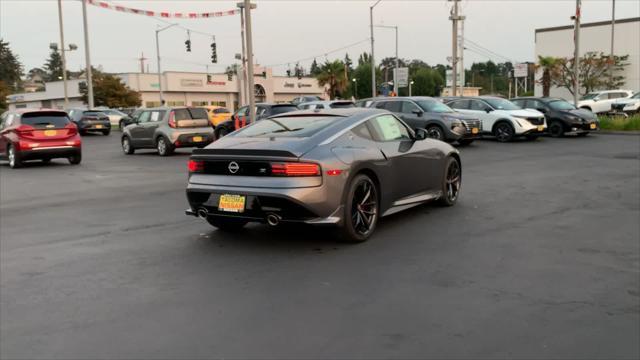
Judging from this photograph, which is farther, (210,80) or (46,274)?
(210,80)

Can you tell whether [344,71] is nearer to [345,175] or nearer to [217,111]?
[217,111]

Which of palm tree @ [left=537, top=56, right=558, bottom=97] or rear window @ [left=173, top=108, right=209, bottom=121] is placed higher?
palm tree @ [left=537, top=56, right=558, bottom=97]

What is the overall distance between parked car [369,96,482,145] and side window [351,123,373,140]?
481 inches

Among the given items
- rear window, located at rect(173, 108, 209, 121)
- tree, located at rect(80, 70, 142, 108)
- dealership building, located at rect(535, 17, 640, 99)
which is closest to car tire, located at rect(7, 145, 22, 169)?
rear window, located at rect(173, 108, 209, 121)

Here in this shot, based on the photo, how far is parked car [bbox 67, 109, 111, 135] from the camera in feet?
110

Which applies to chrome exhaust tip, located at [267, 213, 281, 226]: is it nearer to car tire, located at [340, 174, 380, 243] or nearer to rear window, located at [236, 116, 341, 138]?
car tire, located at [340, 174, 380, 243]

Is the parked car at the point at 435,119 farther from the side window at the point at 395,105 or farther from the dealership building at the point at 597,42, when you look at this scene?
the dealership building at the point at 597,42

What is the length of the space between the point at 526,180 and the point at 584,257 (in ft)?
19.4

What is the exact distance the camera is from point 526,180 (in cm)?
1158

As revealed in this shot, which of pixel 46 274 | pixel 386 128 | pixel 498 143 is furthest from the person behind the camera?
pixel 498 143

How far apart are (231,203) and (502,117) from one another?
17.5 meters

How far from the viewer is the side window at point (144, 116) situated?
20.7 meters

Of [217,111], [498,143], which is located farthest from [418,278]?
[217,111]

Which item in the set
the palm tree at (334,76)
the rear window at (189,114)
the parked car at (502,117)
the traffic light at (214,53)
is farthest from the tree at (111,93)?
the parked car at (502,117)
